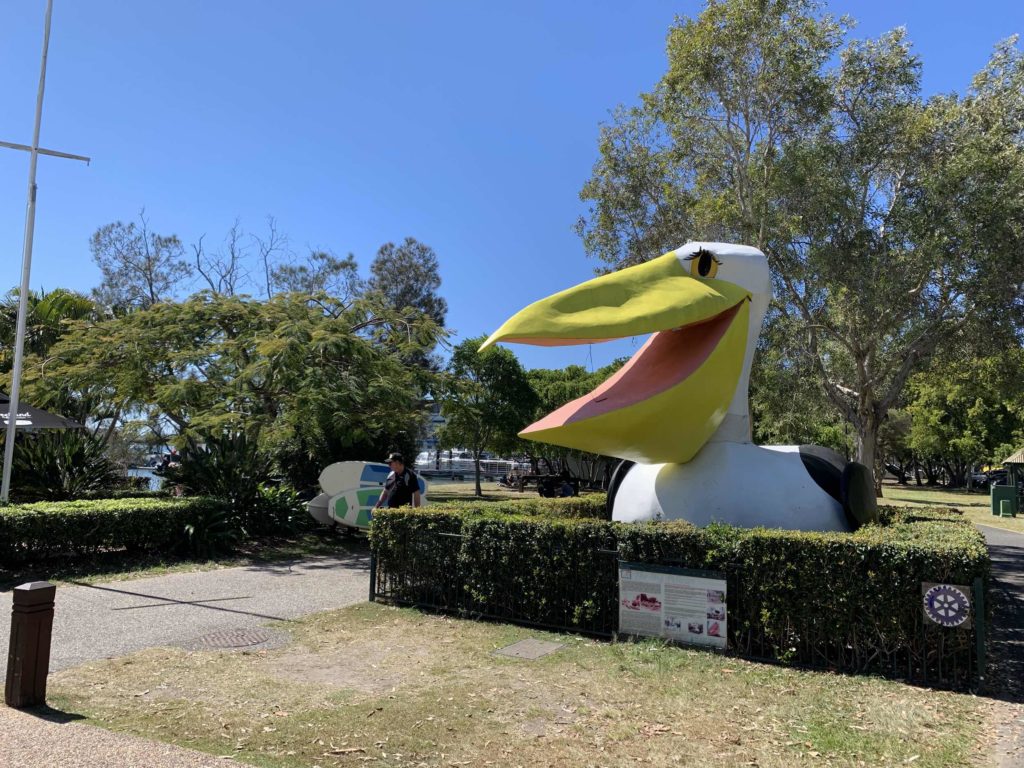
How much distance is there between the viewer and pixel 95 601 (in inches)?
325

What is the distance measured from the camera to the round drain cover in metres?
6.56

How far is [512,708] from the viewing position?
4.92 meters

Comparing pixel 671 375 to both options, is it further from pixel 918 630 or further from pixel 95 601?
pixel 95 601

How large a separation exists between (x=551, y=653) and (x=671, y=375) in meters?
2.78

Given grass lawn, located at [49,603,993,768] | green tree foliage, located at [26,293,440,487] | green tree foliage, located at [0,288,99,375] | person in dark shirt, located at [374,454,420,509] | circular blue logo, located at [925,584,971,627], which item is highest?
green tree foliage, located at [0,288,99,375]

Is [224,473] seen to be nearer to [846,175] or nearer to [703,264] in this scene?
[703,264]

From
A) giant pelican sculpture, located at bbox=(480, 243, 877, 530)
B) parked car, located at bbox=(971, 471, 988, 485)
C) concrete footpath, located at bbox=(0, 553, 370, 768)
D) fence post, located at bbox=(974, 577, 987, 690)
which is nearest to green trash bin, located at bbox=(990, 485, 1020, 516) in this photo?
giant pelican sculpture, located at bbox=(480, 243, 877, 530)

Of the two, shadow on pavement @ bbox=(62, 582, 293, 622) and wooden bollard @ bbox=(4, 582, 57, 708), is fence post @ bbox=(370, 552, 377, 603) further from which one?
wooden bollard @ bbox=(4, 582, 57, 708)

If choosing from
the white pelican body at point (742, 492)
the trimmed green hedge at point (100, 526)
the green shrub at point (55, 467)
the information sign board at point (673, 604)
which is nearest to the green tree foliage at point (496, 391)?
the green shrub at point (55, 467)

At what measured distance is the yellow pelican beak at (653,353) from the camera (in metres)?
6.35

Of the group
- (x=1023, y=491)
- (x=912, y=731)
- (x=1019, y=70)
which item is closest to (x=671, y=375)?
(x=912, y=731)

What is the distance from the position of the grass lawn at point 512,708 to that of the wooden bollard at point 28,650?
0.25m

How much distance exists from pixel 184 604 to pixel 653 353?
5.92m

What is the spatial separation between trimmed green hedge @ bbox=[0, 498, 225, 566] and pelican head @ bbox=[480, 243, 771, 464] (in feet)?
23.6
